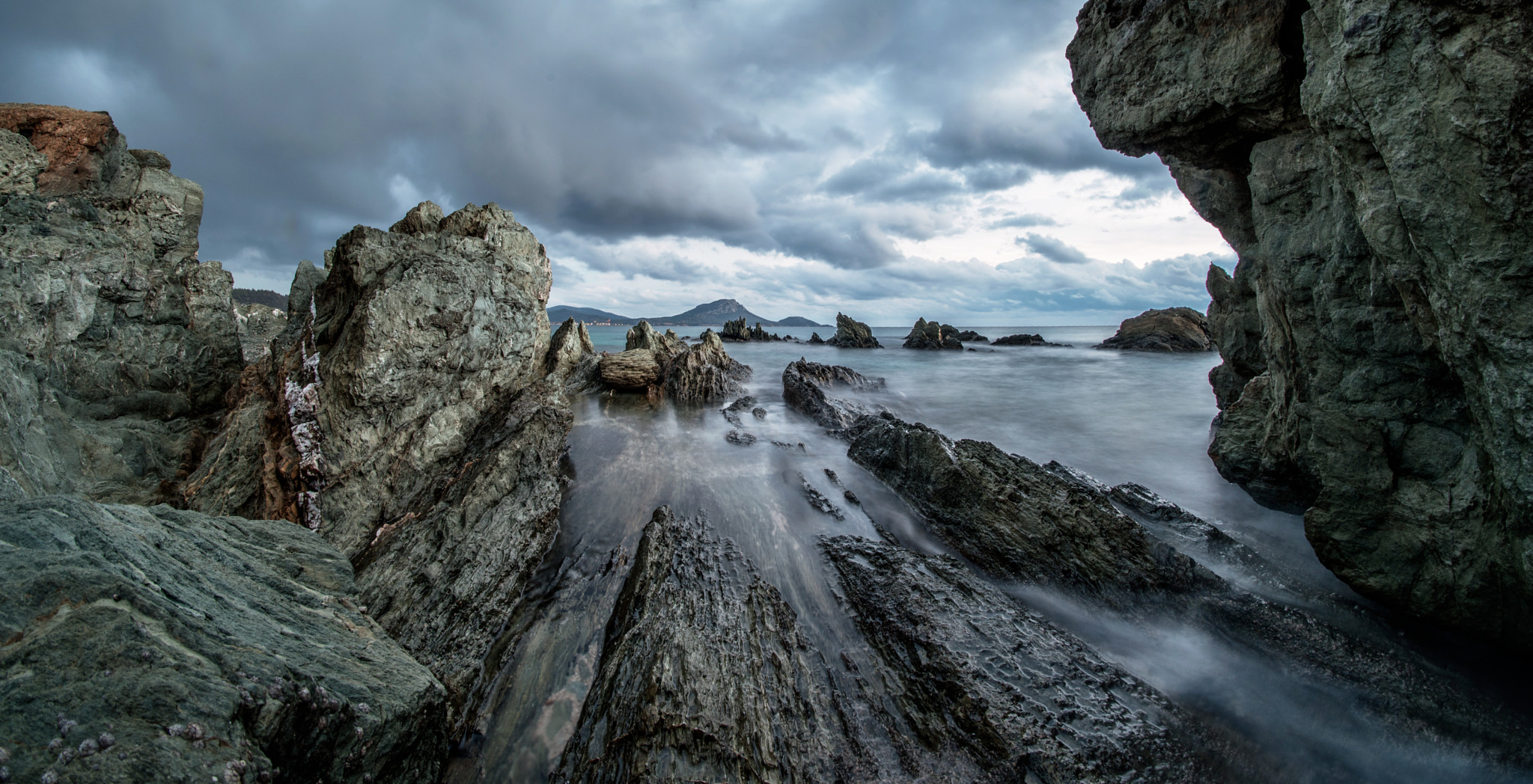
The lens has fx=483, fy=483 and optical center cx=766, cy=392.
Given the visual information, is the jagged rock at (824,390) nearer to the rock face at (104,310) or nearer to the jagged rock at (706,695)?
the jagged rock at (706,695)

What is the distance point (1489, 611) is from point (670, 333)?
23.4 meters

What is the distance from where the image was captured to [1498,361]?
346 cm

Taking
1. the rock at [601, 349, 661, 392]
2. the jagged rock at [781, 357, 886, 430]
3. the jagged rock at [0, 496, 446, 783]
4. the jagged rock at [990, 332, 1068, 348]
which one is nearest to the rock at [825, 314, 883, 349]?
the jagged rock at [990, 332, 1068, 348]

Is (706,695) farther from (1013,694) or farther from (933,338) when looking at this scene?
(933,338)

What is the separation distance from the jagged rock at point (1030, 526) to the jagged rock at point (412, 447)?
230 inches

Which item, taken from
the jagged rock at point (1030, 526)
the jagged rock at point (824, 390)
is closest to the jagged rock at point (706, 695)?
the jagged rock at point (1030, 526)

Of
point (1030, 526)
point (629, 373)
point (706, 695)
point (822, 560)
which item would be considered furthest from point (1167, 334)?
point (706, 695)

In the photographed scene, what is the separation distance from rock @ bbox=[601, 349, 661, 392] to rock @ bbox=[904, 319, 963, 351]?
3768cm

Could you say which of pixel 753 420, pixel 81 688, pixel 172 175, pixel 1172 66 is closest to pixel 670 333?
pixel 753 420

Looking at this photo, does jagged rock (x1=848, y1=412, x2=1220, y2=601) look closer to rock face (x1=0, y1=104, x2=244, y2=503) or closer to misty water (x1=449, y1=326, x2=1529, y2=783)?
misty water (x1=449, y1=326, x2=1529, y2=783)

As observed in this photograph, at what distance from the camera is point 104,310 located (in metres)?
6.32

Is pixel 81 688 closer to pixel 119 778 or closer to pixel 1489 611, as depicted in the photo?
pixel 119 778

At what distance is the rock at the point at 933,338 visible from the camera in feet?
163

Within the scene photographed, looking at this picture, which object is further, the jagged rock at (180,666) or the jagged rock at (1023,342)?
the jagged rock at (1023,342)
